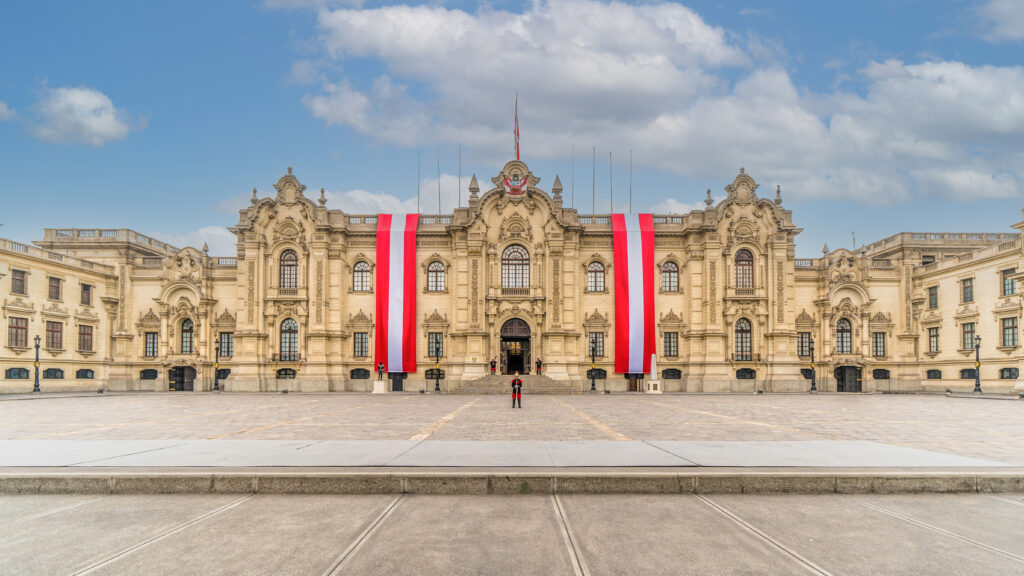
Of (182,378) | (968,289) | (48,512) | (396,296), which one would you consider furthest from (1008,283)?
(182,378)

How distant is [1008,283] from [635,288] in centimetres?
2517

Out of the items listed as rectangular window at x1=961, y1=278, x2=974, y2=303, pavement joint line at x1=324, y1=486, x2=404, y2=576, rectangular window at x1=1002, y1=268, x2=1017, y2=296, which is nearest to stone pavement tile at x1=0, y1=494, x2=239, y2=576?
pavement joint line at x1=324, y1=486, x2=404, y2=576

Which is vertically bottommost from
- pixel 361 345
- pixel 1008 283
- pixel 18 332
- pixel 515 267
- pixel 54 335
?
pixel 361 345

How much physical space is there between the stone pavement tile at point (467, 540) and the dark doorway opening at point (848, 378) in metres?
50.1

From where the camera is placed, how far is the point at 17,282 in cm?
4409

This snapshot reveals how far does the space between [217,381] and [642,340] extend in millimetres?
33560

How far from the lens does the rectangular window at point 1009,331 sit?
43.0 meters

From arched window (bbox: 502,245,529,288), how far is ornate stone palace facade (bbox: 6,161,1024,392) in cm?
16

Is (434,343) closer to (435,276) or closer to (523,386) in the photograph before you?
(435,276)

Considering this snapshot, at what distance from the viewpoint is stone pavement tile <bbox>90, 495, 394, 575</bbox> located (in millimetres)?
5930

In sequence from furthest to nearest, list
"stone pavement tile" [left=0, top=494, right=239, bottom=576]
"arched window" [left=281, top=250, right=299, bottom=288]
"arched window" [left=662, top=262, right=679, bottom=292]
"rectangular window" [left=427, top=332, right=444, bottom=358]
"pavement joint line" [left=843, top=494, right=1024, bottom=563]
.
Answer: "arched window" [left=662, top=262, right=679, bottom=292]
"arched window" [left=281, top=250, right=299, bottom=288]
"rectangular window" [left=427, top=332, right=444, bottom=358]
"pavement joint line" [left=843, top=494, right=1024, bottom=563]
"stone pavement tile" [left=0, top=494, right=239, bottom=576]

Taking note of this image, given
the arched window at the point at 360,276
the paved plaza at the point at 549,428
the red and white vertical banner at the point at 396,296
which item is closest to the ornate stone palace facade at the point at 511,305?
the arched window at the point at 360,276

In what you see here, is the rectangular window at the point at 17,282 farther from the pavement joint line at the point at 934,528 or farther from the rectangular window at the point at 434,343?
the pavement joint line at the point at 934,528

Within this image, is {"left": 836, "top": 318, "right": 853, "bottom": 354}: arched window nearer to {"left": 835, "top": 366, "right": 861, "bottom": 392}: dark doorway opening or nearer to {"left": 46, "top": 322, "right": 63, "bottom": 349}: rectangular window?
{"left": 835, "top": 366, "right": 861, "bottom": 392}: dark doorway opening
